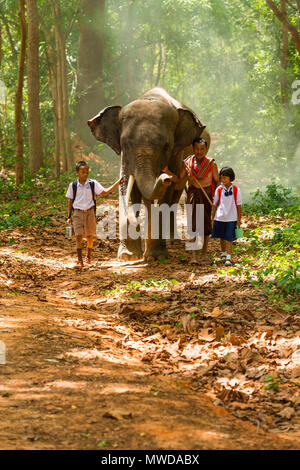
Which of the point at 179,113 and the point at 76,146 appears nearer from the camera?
the point at 179,113

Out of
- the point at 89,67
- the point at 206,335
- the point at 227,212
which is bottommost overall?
the point at 206,335

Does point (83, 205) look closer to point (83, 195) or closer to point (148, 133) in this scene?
point (83, 195)

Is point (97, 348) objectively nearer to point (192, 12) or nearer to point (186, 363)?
point (186, 363)

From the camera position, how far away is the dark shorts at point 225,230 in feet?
30.6

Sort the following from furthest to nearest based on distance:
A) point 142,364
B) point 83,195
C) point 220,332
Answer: point 83,195, point 220,332, point 142,364

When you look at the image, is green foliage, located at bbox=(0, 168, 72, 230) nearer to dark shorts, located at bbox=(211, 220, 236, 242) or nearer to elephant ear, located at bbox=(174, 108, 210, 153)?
elephant ear, located at bbox=(174, 108, 210, 153)

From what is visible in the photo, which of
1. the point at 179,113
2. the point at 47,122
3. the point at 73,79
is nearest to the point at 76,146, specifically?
the point at 47,122

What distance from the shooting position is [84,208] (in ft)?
32.5

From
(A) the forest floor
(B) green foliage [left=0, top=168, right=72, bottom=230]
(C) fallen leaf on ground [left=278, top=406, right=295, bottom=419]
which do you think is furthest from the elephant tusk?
(C) fallen leaf on ground [left=278, top=406, right=295, bottom=419]

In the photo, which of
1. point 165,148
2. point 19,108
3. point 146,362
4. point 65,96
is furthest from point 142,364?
point 65,96

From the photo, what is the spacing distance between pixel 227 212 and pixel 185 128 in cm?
198

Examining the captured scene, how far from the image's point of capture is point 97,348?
18.2ft

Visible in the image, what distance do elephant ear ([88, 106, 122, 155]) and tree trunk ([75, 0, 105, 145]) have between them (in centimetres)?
1511

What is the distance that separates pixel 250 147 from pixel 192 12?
8.25 meters
